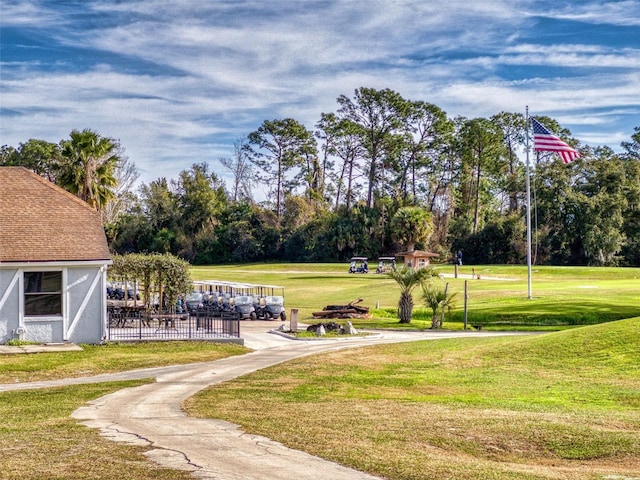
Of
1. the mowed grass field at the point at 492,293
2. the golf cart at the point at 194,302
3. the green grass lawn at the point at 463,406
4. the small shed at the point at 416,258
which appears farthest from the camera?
the small shed at the point at 416,258

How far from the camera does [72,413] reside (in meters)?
16.4

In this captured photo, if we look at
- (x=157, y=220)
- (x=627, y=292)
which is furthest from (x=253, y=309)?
(x=157, y=220)

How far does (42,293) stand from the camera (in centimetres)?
2973

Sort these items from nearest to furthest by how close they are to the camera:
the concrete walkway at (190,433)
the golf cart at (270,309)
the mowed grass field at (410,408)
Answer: the concrete walkway at (190,433)
the mowed grass field at (410,408)
the golf cart at (270,309)

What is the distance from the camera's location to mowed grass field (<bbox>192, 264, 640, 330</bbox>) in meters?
43.0

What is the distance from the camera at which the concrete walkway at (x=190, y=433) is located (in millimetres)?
10836

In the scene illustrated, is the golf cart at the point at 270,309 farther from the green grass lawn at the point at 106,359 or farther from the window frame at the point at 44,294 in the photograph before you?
the window frame at the point at 44,294

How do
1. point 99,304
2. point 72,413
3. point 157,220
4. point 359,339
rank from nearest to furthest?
point 72,413 → point 99,304 → point 359,339 → point 157,220

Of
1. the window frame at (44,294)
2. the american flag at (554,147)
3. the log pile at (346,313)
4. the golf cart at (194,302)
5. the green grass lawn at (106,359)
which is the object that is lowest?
the green grass lawn at (106,359)

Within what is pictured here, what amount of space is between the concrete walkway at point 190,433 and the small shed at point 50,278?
20.5 feet


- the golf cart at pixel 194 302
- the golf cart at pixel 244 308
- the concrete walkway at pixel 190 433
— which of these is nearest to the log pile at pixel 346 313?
the golf cart at pixel 244 308

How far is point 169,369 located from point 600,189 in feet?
254

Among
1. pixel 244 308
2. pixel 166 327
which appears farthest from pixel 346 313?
pixel 166 327

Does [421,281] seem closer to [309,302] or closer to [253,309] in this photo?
[253,309]
